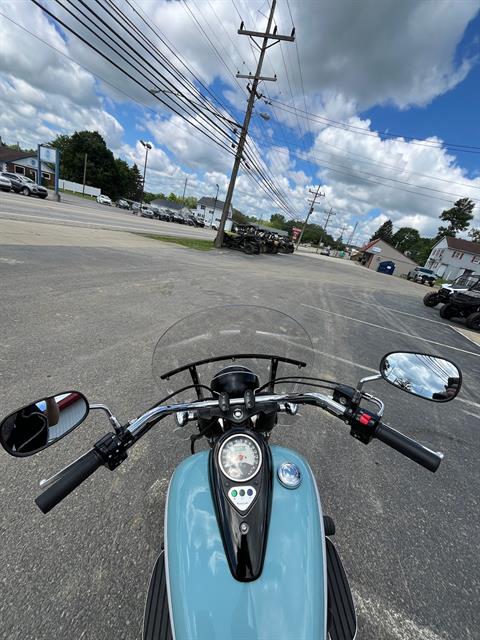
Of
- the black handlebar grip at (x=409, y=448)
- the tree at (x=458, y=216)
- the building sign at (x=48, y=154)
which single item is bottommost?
the black handlebar grip at (x=409, y=448)

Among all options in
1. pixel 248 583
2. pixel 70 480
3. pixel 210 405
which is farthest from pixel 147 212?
pixel 248 583

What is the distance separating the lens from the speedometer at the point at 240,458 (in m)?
1.04

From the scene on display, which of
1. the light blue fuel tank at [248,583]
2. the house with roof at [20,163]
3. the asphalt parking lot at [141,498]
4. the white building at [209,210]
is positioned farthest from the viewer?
the white building at [209,210]

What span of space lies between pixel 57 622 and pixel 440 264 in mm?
66253

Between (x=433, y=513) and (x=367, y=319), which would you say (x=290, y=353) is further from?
(x=367, y=319)

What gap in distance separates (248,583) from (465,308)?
42.8 ft

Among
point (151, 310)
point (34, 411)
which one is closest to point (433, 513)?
point (34, 411)

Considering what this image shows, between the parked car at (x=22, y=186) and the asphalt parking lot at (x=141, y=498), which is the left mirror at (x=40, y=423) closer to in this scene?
the asphalt parking lot at (x=141, y=498)

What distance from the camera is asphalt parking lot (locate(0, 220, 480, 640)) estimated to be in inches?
57.4

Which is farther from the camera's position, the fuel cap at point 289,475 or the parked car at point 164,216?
the parked car at point 164,216

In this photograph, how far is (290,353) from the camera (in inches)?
78.3

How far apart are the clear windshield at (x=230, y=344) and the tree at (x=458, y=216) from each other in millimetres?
74935

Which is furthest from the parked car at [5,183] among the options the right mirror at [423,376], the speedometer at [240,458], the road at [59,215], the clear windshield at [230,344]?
the right mirror at [423,376]

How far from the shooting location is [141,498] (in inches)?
76.4
